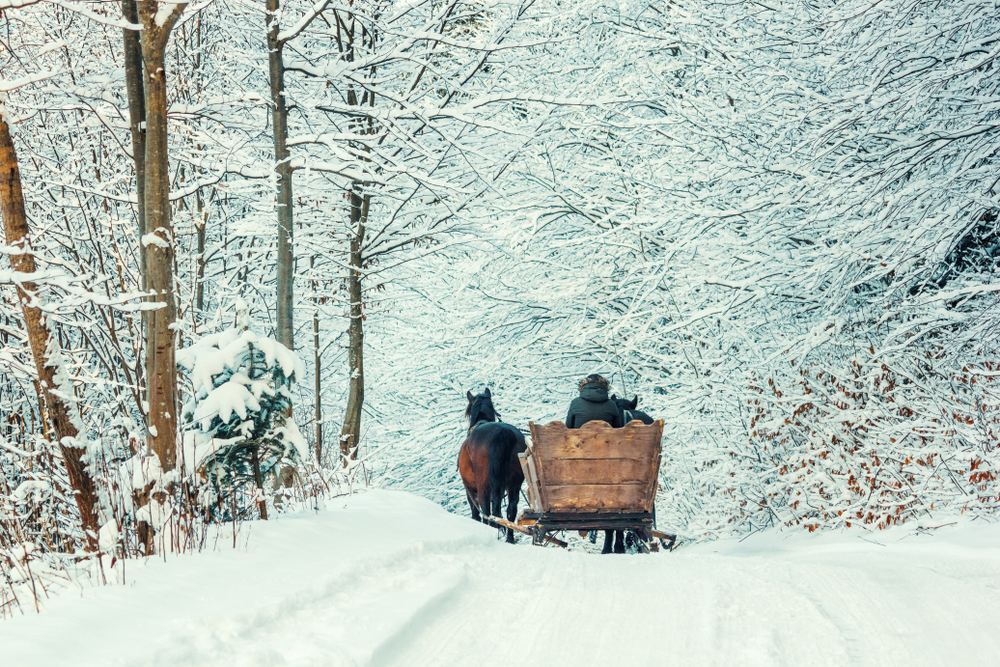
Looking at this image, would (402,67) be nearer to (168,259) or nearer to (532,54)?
(532,54)

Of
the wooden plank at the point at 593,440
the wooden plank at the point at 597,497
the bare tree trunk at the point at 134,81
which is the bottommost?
the wooden plank at the point at 597,497

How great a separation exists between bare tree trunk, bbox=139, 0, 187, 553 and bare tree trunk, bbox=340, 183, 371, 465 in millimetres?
6654

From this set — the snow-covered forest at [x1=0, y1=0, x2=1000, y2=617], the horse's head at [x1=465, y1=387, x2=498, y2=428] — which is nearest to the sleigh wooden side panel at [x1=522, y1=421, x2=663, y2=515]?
the snow-covered forest at [x1=0, y1=0, x2=1000, y2=617]

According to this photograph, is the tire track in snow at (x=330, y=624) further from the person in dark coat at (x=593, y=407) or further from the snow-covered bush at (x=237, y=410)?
the person in dark coat at (x=593, y=407)

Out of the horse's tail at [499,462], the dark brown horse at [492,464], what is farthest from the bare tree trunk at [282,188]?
the horse's tail at [499,462]

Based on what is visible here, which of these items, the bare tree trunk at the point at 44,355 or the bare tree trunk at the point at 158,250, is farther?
the bare tree trunk at the point at 158,250

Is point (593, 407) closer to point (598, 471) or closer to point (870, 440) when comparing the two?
point (598, 471)

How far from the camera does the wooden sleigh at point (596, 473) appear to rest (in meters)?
8.49

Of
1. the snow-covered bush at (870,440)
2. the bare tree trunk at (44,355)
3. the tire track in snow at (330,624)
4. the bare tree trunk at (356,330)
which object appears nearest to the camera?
the tire track in snow at (330,624)

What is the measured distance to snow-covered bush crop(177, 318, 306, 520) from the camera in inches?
234

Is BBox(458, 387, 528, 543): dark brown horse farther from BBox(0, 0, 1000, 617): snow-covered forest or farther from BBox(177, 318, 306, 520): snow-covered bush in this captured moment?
BBox(177, 318, 306, 520): snow-covered bush

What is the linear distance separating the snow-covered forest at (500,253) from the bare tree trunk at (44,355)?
0.06 ft

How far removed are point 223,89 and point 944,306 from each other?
30.6ft

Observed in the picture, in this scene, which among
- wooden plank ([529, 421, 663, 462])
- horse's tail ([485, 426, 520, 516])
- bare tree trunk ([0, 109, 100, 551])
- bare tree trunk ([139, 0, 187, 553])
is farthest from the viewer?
horse's tail ([485, 426, 520, 516])
